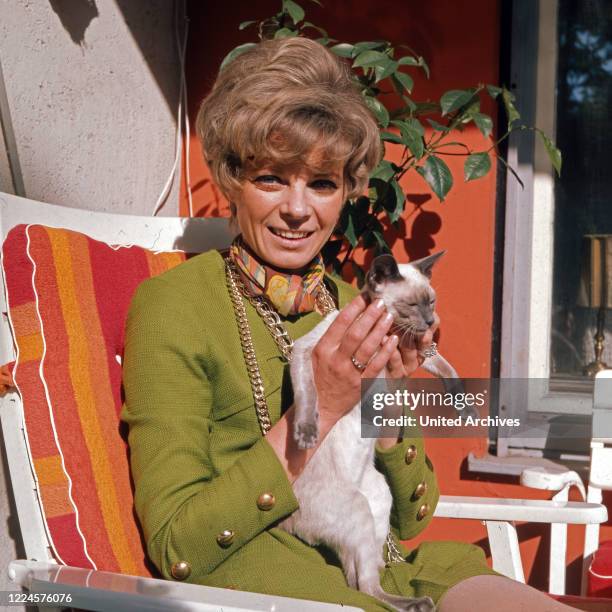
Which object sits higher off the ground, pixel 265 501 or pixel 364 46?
pixel 364 46

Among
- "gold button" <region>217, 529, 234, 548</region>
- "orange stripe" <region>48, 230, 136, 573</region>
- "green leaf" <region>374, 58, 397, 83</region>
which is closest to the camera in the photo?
"gold button" <region>217, 529, 234, 548</region>

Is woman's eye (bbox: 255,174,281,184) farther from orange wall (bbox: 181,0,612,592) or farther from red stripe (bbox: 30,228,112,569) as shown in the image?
orange wall (bbox: 181,0,612,592)

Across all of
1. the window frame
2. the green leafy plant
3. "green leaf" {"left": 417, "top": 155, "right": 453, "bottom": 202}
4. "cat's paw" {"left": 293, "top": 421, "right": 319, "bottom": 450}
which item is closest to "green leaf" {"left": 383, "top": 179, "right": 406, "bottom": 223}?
the green leafy plant

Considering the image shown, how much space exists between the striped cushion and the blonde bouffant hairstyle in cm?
37

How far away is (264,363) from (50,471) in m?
0.43

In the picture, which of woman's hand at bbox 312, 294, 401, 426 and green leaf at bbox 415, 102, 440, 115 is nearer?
woman's hand at bbox 312, 294, 401, 426

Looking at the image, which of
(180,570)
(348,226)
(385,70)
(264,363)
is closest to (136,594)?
A: (180,570)

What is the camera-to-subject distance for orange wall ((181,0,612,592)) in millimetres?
2443

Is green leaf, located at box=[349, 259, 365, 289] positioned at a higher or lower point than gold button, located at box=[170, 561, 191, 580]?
higher

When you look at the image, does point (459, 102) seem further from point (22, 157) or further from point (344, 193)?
point (22, 157)

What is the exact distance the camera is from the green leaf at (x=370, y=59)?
1.99m

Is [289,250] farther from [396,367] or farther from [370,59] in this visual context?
[370,59]

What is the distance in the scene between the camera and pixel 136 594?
3.61 ft

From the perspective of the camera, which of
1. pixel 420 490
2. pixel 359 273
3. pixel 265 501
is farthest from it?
pixel 359 273
